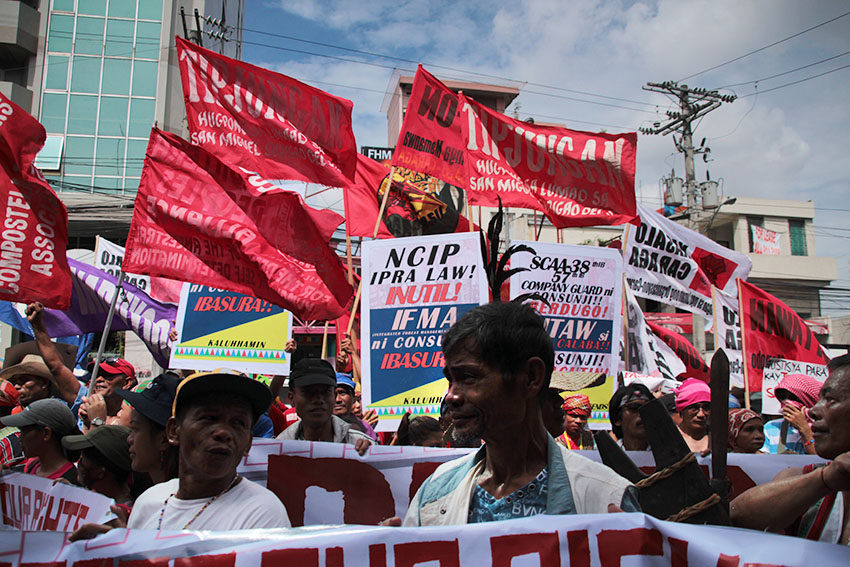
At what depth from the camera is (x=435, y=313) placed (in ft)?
19.2

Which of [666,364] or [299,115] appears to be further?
[666,364]

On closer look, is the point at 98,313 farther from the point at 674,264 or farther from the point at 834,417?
the point at 674,264

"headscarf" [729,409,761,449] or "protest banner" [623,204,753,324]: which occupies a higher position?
"protest banner" [623,204,753,324]

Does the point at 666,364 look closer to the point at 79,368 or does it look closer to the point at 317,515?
the point at 317,515

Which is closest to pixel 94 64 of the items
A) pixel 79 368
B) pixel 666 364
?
pixel 79 368

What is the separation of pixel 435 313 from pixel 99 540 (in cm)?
426

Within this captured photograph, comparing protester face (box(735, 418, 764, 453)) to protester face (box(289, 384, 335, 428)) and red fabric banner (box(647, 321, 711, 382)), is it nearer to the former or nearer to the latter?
protester face (box(289, 384, 335, 428))

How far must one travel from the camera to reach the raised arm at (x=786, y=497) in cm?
176

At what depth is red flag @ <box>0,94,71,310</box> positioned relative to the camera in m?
4.76

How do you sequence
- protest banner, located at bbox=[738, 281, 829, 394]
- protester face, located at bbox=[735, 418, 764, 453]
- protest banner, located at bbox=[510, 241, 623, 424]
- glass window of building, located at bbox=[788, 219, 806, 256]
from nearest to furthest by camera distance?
protester face, located at bbox=[735, 418, 764, 453], protest banner, located at bbox=[510, 241, 623, 424], protest banner, located at bbox=[738, 281, 829, 394], glass window of building, located at bbox=[788, 219, 806, 256]

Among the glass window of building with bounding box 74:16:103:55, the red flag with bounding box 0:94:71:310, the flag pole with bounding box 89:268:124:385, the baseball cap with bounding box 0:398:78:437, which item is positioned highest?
the glass window of building with bounding box 74:16:103:55

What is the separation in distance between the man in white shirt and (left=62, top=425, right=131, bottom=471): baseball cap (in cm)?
76

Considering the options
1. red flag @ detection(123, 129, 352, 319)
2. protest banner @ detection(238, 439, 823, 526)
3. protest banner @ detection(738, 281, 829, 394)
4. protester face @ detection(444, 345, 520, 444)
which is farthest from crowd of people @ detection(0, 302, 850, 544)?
protest banner @ detection(738, 281, 829, 394)

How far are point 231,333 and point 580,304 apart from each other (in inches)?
136
